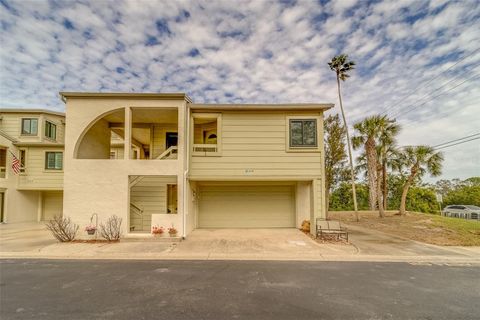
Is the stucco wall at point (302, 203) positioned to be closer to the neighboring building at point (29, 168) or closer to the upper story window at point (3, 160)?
the neighboring building at point (29, 168)

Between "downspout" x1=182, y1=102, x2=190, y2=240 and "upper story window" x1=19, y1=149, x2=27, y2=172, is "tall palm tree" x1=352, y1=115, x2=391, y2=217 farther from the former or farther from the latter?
"upper story window" x1=19, y1=149, x2=27, y2=172

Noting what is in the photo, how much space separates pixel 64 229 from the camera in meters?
9.11

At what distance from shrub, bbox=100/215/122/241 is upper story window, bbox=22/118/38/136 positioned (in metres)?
12.6

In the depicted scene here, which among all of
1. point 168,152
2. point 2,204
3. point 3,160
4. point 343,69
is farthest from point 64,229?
point 343,69

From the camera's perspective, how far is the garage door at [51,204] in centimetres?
1587

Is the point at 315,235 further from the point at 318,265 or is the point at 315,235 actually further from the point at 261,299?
the point at 261,299

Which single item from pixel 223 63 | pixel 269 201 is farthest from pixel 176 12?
pixel 269 201

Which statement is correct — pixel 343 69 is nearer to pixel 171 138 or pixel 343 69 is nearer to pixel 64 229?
pixel 171 138

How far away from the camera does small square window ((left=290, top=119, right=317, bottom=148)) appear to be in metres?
10.5

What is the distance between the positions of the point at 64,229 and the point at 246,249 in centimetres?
767

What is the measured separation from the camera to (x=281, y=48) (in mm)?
12742

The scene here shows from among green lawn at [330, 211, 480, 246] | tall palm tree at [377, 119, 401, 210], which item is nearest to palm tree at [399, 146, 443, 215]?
tall palm tree at [377, 119, 401, 210]

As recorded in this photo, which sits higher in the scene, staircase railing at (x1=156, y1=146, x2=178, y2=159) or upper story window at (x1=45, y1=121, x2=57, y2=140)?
upper story window at (x1=45, y1=121, x2=57, y2=140)

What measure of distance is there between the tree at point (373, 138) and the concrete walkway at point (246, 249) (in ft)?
30.1
